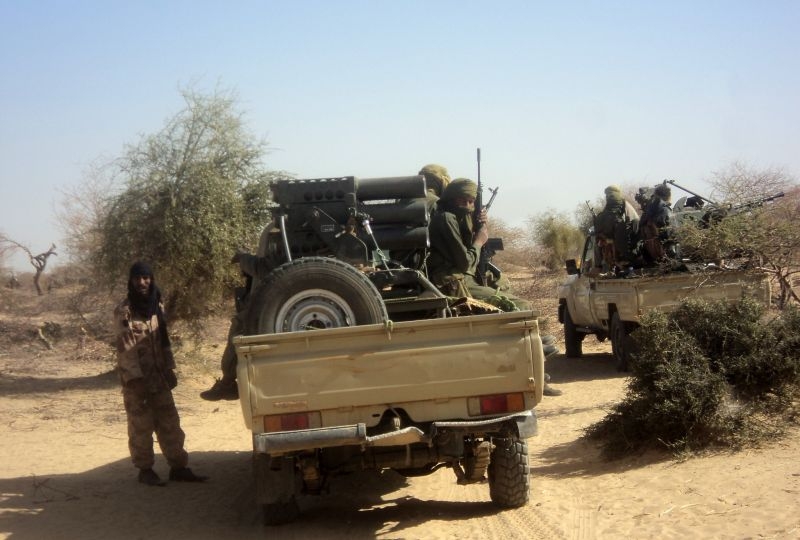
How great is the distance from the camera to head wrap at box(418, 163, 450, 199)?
9.38 m

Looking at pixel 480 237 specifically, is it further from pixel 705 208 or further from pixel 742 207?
pixel 705 208

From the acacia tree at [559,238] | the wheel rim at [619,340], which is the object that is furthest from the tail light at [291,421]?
the acacia tree at [559,238]

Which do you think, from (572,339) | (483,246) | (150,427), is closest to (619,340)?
(572,339)

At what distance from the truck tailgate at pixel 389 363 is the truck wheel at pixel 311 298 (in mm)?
473

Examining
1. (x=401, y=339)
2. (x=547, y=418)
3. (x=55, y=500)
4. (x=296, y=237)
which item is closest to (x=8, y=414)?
(x=55, y=500)

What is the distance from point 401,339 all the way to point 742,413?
3246mm

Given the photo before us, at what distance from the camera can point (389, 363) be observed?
18.1 feet

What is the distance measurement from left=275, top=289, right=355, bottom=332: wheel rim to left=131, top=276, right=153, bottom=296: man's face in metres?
2.23

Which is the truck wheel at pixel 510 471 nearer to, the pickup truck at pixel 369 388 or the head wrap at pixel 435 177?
the pickup truck at pixel 369 388

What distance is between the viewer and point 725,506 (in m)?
5.67

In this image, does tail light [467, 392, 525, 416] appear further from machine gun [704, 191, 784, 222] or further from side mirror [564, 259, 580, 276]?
side mirror [564, 259, 580, 276]

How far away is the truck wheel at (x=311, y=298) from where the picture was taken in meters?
5.94

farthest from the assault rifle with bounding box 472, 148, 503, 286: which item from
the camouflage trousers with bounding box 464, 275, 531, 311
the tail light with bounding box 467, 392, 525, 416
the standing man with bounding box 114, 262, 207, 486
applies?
the standing man with bounding box 114, 262, 207, 486

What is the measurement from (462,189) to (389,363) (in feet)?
8.92
